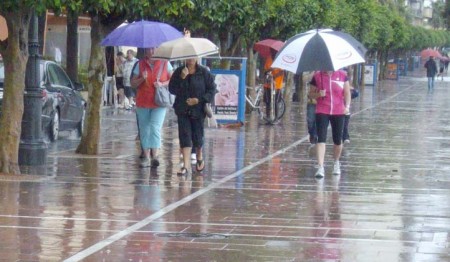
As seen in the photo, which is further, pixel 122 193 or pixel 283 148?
pixel 283 148

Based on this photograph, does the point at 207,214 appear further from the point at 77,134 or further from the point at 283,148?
the point at 77,134

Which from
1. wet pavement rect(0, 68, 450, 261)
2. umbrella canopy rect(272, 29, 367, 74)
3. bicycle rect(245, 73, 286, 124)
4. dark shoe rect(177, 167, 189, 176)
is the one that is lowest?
wet pavement rect(0, 68, 450, 261)

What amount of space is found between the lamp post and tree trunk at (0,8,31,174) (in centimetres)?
103

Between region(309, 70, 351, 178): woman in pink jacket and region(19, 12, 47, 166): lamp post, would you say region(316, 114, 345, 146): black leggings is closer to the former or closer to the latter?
region(309, 70, 351, 178): woman in pink jacket

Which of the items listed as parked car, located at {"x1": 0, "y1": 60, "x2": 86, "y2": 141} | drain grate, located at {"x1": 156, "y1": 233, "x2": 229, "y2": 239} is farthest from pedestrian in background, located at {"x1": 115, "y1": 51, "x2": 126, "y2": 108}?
drain grate, located at {"x1": 156, "y1": 233, "x2": 229, "y2": 239}

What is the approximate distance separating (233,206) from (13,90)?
3724 millimetres

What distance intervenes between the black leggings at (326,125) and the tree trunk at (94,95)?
3.73 m

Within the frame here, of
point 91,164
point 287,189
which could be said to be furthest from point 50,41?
point 287,189

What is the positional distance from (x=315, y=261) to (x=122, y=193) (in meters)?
4.55

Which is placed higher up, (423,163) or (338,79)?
(338,79)

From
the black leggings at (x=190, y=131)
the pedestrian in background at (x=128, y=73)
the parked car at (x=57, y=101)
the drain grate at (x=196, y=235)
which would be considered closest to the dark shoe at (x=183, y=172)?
the black leggings at (x=190, y=131)

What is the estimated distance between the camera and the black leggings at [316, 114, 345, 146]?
15136 millimetres

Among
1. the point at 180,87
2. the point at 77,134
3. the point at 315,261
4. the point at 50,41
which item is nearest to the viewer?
the point at 315,261

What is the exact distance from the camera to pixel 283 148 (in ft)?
64.8
